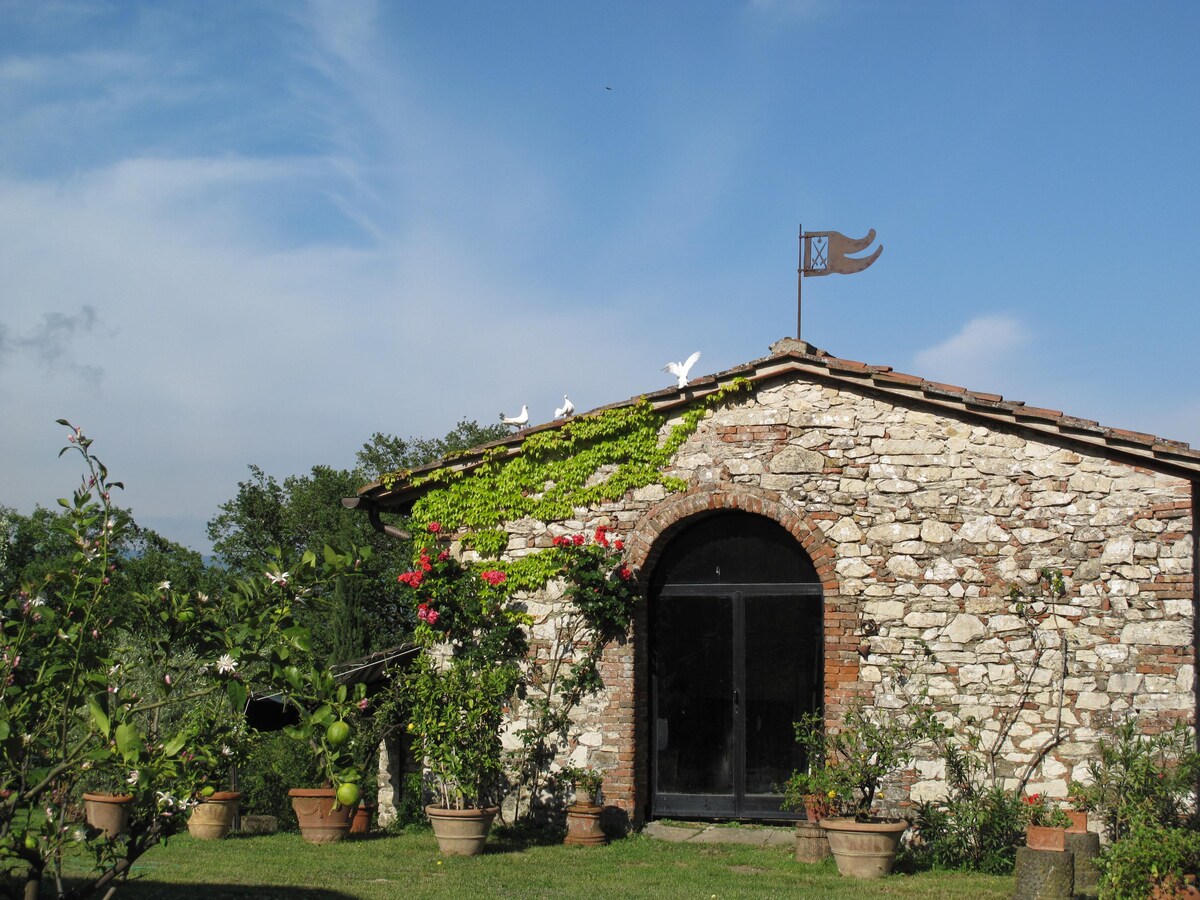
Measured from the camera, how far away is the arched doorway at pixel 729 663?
10961mm

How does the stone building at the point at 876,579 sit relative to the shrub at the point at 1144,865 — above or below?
above

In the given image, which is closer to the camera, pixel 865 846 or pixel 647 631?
pixel 865 846

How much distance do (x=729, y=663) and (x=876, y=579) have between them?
175cm

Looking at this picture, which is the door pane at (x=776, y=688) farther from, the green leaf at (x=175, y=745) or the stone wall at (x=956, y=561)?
the green leaf at (x=175, y=745)

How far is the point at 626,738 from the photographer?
1096 centimetres

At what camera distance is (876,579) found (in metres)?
10.4

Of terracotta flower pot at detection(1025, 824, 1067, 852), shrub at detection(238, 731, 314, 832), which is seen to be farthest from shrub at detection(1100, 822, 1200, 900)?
shrub at detection(238, 731, 314, 832)

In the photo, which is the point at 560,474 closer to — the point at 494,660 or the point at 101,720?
the point at 494,660

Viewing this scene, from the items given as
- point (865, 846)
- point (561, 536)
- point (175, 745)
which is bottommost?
point (865, 846)

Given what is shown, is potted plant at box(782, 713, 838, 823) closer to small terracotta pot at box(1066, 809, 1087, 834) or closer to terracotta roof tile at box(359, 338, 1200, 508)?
small terracotta pot at box(1066, 809, 1087, 834)

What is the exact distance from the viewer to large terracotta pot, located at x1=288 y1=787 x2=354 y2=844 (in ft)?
36.5

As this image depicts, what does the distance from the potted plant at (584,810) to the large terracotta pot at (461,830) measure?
808 millimetres

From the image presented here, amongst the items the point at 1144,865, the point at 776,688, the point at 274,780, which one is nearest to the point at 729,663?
the point at 776,688

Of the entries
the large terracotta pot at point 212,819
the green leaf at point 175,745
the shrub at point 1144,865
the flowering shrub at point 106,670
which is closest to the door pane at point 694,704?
the shrub at point 1144,865
